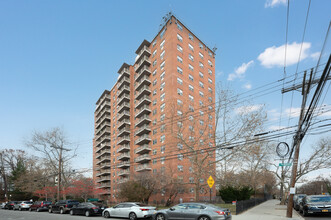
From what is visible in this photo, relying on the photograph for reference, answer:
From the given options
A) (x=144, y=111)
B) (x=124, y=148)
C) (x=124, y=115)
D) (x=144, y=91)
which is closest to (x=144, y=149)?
(x=144, y=111)

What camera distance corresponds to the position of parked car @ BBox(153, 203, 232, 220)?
14.9 meters

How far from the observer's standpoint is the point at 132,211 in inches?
763

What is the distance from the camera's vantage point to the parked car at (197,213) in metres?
14.9

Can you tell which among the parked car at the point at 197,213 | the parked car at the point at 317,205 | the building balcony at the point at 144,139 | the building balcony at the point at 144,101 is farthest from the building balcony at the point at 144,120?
the parked car at the point at 197,213

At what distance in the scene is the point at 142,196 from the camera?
33.7 meters

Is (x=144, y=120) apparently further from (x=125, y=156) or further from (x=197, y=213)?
(x=197, y=213)

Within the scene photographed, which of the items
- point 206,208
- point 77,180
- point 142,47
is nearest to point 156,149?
point 77,180

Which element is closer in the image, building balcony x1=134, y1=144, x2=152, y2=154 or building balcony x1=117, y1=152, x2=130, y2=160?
building balcony x1=134, y1=144, x2=152, y2=154

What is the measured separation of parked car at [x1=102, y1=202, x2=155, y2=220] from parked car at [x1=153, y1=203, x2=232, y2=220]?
7.15 ft

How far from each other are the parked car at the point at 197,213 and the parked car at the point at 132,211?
7.15 ft

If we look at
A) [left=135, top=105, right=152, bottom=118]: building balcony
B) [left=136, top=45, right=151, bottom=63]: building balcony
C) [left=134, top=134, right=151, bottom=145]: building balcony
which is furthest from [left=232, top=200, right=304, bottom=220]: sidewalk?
[left=136, top=45, right=151, bottom=63]: building balcony

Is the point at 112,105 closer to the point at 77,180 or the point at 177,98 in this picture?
the point at 77,180

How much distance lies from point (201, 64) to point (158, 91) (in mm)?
12495

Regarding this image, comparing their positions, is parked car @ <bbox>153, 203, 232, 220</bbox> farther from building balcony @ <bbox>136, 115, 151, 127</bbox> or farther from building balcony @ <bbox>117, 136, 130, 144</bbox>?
building balcony @ <bbox>117, 136, 130, 144</bbox>
